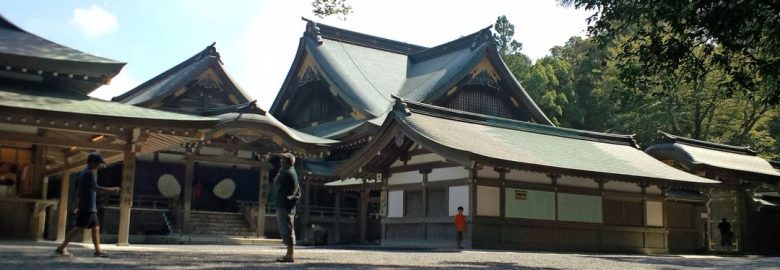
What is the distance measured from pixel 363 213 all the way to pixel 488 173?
10730 mm

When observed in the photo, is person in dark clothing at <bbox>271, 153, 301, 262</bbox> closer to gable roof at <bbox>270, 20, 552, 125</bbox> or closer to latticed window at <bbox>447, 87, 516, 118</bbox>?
gable roof at <bbox>270, 20, 552, 125</bbox>

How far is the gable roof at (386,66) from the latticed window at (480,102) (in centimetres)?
75

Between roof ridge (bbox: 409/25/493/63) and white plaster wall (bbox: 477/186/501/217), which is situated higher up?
roof ridge (bbox: 409/25/493/63)

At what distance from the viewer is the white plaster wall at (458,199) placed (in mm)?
20609

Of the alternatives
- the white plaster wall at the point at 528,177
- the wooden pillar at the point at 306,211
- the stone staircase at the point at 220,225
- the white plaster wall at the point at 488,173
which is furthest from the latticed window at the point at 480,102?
the white plaster wall at the point at 488,173

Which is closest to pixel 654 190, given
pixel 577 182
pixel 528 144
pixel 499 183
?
pixel 577 182

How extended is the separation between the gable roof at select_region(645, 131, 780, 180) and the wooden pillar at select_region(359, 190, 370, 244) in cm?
1168

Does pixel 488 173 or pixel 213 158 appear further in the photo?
pixel 213 158

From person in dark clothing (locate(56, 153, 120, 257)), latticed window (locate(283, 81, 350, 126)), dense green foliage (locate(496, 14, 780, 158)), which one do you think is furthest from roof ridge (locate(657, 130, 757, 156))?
person in dark clothing (locate(56, 153, 120, 257))

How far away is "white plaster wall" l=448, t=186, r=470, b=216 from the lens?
67.6ft

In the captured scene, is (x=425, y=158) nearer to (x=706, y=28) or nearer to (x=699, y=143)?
(x=706, y=28)

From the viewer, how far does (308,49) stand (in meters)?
36.2

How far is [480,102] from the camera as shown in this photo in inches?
1355

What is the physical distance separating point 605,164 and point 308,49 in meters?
17.8
